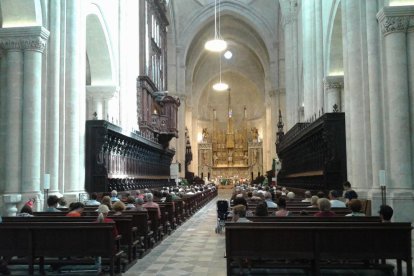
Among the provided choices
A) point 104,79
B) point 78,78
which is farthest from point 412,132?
point 104,79

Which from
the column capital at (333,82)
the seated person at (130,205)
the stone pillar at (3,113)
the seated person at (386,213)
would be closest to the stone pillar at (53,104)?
the stone pillar at (3,113)

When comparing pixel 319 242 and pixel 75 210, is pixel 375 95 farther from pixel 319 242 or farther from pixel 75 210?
pixel 75 210

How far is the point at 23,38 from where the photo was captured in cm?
1449

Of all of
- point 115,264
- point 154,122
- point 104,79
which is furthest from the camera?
point 154,122

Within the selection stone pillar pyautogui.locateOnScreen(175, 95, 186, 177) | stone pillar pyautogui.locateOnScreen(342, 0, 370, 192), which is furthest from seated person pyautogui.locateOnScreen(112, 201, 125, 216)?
stone pillar pyautogui.locateOnScreen(175, 95, 186, 177)

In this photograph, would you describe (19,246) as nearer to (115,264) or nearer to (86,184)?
(115,264)

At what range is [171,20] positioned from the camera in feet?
152

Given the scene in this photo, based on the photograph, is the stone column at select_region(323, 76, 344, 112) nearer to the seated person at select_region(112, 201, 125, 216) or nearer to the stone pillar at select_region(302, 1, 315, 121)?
the stone pillar at select_region(302, 1, 315, 121)

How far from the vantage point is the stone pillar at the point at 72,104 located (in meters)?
15.8

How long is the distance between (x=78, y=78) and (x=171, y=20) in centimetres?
3145

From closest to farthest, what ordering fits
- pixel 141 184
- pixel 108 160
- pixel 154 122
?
pixel 108 160 < pixel 141 184 < pixel 154 122

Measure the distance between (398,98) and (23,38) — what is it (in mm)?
10267

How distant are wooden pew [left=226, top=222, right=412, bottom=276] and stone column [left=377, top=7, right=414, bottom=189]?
244 inches

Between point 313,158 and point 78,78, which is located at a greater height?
point 78,78
